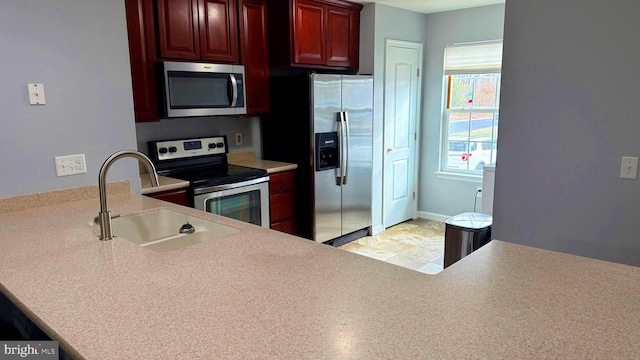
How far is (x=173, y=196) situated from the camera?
9.80 feet

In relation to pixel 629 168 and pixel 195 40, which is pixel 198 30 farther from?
pixel 629 168

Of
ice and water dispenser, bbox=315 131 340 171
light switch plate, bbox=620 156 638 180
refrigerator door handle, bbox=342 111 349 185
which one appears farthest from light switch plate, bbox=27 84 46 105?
light switch plate, bbox=620 156 638 180

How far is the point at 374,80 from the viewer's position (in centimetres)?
434

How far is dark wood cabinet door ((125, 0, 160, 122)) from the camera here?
2930 mm

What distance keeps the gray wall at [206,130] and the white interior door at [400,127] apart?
1.38 m

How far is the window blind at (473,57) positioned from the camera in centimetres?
441

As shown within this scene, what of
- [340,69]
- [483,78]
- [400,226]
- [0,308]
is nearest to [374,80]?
[340,69]

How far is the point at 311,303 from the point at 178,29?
8.82ft

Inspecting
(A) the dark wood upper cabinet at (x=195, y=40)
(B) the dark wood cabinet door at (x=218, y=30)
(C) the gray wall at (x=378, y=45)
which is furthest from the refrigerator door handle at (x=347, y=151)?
(B) the dark wood cabinet door at (x=218, y=30)

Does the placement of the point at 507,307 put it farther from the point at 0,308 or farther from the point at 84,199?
the point at 84,199

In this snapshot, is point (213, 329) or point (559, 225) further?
point (559, 225)

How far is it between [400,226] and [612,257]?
112 inches

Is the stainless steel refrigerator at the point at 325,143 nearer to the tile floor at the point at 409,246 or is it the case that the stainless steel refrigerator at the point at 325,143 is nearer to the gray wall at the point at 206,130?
the gray wall at the point at 206,130

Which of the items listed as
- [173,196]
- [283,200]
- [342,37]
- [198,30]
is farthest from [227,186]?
[342,37]
